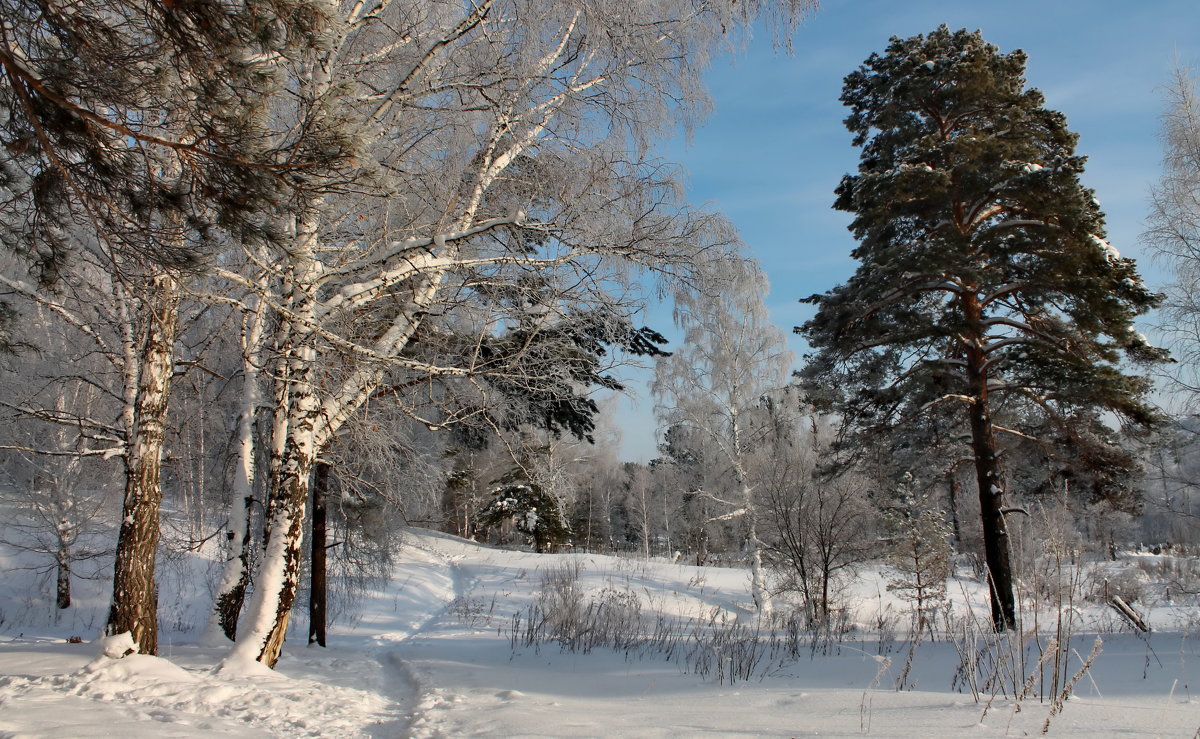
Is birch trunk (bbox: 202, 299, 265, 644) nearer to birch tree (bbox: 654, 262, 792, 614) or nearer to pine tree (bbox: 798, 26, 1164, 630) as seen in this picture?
pine tree (bbox: 798, 26, 1164, 630)

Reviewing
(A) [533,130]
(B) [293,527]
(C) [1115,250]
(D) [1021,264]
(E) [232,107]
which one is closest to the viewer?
(E) [232,107]

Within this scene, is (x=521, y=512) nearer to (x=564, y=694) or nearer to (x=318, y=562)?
(x=318, y=562)

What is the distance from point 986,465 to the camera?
9.80 meters

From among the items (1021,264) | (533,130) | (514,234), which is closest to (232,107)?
(514,234)

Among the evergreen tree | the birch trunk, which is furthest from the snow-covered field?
the evergreen tree

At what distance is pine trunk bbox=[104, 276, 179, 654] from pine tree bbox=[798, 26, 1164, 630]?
29.2 feet

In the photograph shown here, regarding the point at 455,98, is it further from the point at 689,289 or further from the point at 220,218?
the point at 220,218

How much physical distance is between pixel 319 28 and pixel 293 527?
4.23 metres

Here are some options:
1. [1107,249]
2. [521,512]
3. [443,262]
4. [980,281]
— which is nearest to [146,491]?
[443,262]

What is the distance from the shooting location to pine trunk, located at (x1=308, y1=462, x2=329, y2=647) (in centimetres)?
927

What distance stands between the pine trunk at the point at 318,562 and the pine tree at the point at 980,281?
25.5ft

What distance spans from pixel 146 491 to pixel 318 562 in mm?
4159

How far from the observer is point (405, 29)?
19.4 ft

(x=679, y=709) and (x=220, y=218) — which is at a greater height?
(x=220, y=218)
